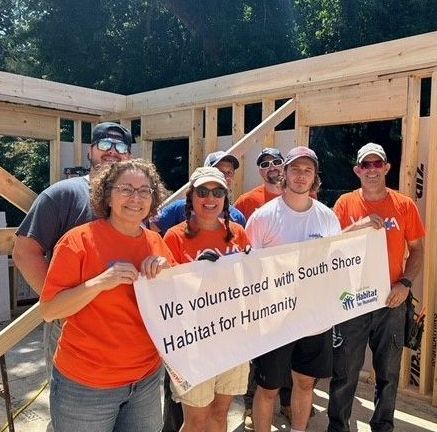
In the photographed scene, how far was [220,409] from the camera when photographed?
2.38 metres

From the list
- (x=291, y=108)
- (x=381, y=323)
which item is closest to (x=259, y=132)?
(x=291, y=108)

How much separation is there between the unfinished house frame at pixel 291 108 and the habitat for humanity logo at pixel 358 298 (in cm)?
120

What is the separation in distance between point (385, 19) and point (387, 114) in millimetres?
6465

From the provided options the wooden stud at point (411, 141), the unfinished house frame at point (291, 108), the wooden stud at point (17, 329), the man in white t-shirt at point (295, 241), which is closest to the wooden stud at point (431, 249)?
the unfinished house frame at point (291, 108)

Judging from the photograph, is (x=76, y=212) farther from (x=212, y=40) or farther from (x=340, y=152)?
(x=212, y=40)

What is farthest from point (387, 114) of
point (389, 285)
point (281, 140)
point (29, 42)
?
point (29, 42)

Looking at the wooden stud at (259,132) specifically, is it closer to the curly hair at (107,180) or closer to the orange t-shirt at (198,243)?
the orange t-shirt at (198,243)

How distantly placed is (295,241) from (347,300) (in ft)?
1.84

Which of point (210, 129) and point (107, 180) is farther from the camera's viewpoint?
point (210, 129)

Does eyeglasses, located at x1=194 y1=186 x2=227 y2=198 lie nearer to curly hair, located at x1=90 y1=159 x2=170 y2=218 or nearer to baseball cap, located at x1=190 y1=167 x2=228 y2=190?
baseball cap, located at x1=190 y1=167 x2=228 y2=190

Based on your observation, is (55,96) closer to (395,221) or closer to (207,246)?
(207,246)

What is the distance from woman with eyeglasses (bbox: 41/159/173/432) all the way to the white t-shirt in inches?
35.0

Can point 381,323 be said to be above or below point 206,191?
below

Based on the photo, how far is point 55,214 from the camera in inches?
82.9
